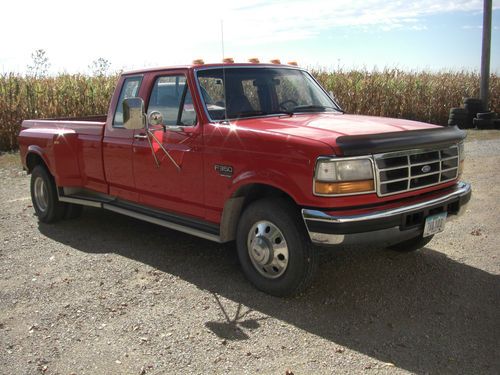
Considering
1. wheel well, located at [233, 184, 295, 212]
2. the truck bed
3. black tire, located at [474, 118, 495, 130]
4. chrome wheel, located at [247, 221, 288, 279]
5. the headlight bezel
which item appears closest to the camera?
the headlight bezel

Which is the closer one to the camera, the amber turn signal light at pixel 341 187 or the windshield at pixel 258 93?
the amber turn signal light at pixel 341 187

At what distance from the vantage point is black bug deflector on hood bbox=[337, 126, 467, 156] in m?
3.67

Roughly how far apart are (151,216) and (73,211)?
7.17 ft

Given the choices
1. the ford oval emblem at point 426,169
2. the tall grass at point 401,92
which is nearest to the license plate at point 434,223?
the ford oval emblem at point 426,169

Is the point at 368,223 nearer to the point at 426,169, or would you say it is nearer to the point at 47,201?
the point at 426,169

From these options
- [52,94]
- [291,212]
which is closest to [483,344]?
[291,212]

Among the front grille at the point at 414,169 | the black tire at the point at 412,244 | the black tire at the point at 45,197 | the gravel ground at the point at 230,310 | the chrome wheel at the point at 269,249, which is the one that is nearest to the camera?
the gravel ground at the point at 230,310

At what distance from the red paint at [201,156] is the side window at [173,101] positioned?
0.27 ft

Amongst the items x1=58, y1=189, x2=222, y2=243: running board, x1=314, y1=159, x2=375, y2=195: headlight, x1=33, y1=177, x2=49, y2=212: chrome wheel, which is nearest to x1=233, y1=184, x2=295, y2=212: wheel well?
x1=58, y1=189, x2=222, y2=243: running board

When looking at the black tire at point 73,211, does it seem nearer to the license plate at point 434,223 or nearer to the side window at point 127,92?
the side window at point 127,92

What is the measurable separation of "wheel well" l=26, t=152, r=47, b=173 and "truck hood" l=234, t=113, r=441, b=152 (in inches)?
141

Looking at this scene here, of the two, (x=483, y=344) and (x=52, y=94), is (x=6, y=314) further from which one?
(x=52, y=94)

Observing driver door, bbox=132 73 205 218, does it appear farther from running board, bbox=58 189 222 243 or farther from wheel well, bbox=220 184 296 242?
wheel well, bbox=220 184 296 242

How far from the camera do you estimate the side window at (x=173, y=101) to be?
485 centimetres
